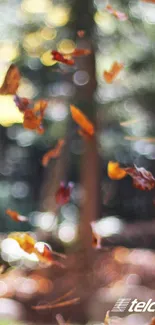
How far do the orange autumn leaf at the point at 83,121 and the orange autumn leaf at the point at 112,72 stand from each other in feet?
0.31

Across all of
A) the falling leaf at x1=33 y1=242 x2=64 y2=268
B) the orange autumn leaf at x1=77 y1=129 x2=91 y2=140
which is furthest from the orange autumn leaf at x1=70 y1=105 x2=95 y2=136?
the falling leaf at x1=33 y1=242 x2=64 y2=268

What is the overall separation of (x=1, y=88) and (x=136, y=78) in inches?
12.0

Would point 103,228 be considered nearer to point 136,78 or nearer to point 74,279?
point 74,279

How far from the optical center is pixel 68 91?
2.85ft

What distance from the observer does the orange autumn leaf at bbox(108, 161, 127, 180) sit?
67 cm

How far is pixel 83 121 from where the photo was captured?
2.58 ft

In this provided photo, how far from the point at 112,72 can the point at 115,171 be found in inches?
7.0

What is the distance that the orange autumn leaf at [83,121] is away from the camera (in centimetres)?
78

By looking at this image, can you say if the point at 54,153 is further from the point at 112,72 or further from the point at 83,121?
the point at 112,72

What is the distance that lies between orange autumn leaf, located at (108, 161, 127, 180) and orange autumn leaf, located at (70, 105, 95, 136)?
9 centimetres

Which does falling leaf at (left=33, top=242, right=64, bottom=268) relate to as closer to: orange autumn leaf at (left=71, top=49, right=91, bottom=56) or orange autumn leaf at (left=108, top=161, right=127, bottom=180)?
orange autumn leaf at (left=108, top=161, right=127, bottom=180)

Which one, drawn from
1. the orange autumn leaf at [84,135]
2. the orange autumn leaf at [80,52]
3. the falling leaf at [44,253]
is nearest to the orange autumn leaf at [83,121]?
the orange autumn leaf at [84,135]

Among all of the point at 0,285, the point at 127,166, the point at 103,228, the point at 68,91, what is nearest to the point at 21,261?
the point at 0,285

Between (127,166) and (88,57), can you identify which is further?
(88,57)
